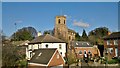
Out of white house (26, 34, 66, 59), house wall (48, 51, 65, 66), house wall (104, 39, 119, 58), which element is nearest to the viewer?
house wall (48, 51, 65, 66)

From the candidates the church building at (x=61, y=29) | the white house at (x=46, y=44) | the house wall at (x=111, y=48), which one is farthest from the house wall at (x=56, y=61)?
the church building at (x=61, y=29)

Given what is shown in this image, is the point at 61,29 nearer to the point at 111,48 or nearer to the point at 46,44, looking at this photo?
the point at 46,44

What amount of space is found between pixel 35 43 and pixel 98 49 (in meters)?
5.74

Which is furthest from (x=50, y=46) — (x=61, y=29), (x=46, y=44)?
(x=61, y=29)

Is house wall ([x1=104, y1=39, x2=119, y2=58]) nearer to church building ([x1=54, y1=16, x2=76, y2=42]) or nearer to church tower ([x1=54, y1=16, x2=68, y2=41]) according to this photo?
church building ([x1=54, y1=16, x2=76, y2=42])

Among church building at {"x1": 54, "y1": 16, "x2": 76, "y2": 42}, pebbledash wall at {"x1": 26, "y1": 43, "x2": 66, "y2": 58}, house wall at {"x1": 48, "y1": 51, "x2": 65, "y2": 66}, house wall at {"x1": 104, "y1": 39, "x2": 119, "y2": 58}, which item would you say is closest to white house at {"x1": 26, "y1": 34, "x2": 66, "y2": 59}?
pebbledash wall at {"x1": 26, "y1": 43, "x2": 66, "y2": 58}

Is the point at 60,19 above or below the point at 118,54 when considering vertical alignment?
above

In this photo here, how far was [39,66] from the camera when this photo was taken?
977cm

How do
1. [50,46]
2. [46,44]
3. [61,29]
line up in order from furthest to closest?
[61,29]
[50,46]
[46,44]

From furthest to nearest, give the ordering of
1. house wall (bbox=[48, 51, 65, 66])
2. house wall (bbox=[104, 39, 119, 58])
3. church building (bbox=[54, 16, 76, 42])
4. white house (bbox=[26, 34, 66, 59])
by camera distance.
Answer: church building (bbox=[54, 16, 76, 42]) → house wall (bbox=[104, 39, 119, 58]) → white house (bbox=[26, 34, 66, 59]) → house wall (bbox=[48, 51, 65, 66])

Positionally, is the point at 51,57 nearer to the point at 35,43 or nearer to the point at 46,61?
the point at 46,61

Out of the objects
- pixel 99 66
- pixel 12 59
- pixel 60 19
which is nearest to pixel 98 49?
pixel 60 19

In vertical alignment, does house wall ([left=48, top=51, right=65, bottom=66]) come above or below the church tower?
below

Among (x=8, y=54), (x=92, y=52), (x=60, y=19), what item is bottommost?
(x=92, y=52)
